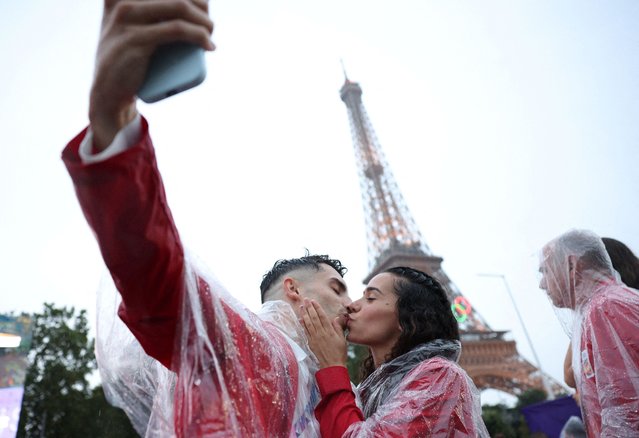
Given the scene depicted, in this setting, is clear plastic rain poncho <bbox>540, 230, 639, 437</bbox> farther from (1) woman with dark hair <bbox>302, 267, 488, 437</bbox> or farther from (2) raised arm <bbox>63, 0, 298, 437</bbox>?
(2) raised arm <bbox>63, 0, 298, 437</bbox>

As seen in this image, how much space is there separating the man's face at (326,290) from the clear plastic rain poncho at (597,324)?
4.70 feet

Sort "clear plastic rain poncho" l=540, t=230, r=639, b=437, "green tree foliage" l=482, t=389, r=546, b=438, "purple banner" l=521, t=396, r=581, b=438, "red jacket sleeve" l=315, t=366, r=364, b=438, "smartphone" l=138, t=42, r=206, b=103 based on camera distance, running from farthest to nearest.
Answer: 1. "green tree foliage" l=482, t=389, r=546, b=438
2. "purple banner" l=521, t=396, r=581, b=438
3. "clear plastic rain poncho" l=540, t=230, r=639, b=437
4. "red jacket sleeve" l=315, t=366, r=364, b=438
5. "smartphone" l=138, t=42, r=206, b=103

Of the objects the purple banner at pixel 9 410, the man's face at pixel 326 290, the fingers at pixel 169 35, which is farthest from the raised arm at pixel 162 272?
the purple banner at pixel 9 410

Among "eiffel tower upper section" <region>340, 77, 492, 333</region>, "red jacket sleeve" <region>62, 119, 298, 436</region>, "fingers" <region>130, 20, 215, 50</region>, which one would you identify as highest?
"eiffel tower upper section" <region>340, 77, 492, 333</region>

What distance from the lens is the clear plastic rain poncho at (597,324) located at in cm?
229

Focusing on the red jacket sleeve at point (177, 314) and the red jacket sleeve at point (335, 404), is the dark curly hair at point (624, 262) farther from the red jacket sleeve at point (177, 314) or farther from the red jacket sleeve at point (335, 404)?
the red jacket sleeve at point (177, 314)

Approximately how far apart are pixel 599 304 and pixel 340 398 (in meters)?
1.80

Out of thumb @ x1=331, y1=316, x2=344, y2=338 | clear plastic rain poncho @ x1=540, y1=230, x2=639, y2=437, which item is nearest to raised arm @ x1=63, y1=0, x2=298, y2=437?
thumb @ x1=331, y1=316, x2=344, y2=338

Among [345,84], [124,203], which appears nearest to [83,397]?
[124,203]

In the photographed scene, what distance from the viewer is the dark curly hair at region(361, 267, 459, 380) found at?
97.3 inches

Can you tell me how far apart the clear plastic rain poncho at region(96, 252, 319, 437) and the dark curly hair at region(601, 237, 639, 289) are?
2634 millimetres

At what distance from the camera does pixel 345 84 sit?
4812 cm

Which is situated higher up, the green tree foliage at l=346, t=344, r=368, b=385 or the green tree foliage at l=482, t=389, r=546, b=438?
the green tree foliage at l=346, t=344, r=368, b=385

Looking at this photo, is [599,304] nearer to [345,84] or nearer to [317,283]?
[317,283]
